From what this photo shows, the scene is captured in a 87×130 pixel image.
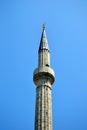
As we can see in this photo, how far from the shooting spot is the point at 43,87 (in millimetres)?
22547

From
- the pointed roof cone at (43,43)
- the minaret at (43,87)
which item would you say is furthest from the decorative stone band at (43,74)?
the pointed roof cone at (43,43)

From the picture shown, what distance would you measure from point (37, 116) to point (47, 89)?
2.10 meters

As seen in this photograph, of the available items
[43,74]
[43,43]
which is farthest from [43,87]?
[43,43]

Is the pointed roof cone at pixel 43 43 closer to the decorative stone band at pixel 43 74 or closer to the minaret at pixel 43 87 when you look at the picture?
the minaret at pixel 43 87

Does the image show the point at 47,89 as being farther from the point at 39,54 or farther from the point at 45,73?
A: the point at 39,54

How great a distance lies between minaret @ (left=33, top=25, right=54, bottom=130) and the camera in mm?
20903

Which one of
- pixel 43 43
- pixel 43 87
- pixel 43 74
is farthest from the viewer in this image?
pixel 43 43

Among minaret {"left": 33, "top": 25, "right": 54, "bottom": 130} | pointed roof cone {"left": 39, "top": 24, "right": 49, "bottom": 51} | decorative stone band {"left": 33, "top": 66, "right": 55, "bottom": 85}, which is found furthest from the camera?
pointed roof cone {"left": 39, "top": 24, "right": 49, "bottom": 51}

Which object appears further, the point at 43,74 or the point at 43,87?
the point at 43,74

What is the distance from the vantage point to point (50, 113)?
846 inches

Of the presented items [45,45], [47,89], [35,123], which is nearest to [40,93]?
[47,89]

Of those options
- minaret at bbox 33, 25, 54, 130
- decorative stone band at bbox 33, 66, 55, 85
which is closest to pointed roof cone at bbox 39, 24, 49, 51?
minaret at bbox 33, 25, 54, 130

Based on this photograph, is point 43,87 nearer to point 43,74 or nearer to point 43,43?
point 43,74

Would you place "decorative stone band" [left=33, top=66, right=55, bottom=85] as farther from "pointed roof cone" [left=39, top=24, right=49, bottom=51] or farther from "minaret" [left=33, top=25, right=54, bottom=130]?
"pointed roof cone" [left=39, top=24, right=49, bottom=51]
